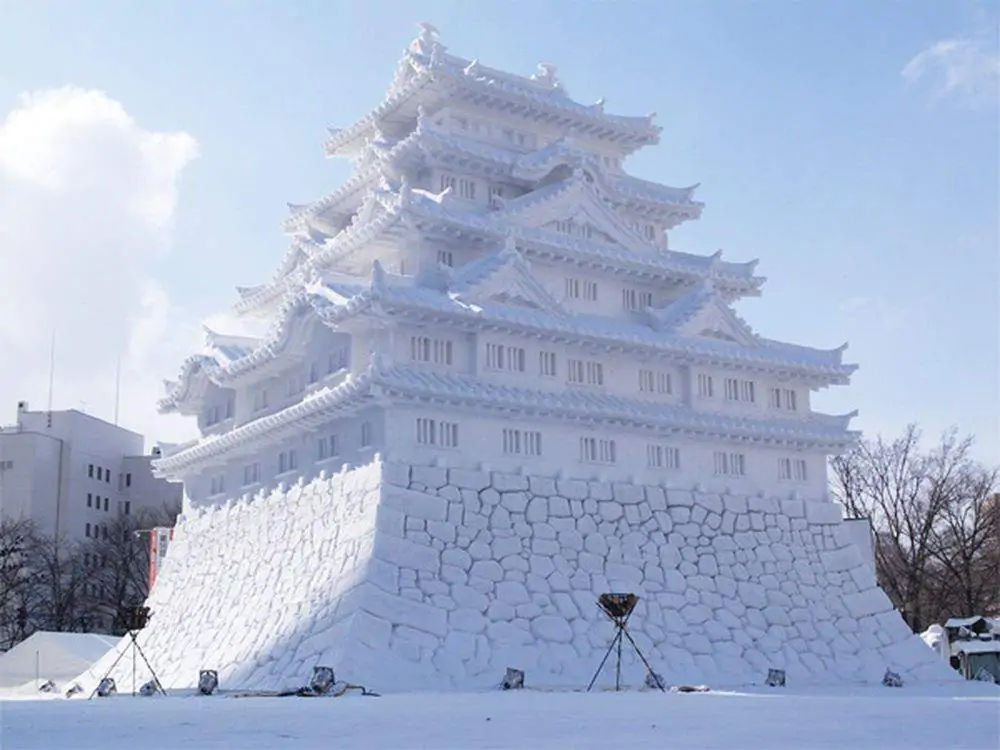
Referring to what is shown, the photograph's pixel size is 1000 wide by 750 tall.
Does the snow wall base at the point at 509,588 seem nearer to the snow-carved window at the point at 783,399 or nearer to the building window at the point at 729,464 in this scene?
the building window at the point at 729,464

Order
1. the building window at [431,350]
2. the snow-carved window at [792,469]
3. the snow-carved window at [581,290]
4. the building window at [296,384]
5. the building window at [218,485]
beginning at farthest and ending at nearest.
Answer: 1. the building window at [218,485]
2. the snow-carved window at [792,469]
3. the snow-carved window at [581,290]
4. the building window at [296,384]
5. the building window at [431,350]

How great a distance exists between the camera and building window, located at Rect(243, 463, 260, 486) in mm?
35188

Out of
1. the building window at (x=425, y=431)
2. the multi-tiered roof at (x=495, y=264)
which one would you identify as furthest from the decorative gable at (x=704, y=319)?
the building window at (x=425, y=431)

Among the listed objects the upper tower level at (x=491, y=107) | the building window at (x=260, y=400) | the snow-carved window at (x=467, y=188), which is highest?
the upper tower level at (x=491, y=107)

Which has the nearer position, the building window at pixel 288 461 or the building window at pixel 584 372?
the building window at pixel 584 372

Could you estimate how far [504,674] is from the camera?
27344mm

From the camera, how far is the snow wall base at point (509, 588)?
2747cm

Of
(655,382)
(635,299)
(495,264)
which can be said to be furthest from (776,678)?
(495,264)

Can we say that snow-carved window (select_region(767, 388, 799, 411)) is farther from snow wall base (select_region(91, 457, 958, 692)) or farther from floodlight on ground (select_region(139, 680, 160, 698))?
floodlight on ground (select_region(139, 680, 160, 698))

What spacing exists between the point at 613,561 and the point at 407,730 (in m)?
15.8

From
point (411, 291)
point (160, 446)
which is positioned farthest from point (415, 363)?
point (160, 446)

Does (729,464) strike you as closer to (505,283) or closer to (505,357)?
(505,357)

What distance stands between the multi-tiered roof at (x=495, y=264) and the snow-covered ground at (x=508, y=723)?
10379mm

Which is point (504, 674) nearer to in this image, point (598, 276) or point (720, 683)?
point (720, 683)
